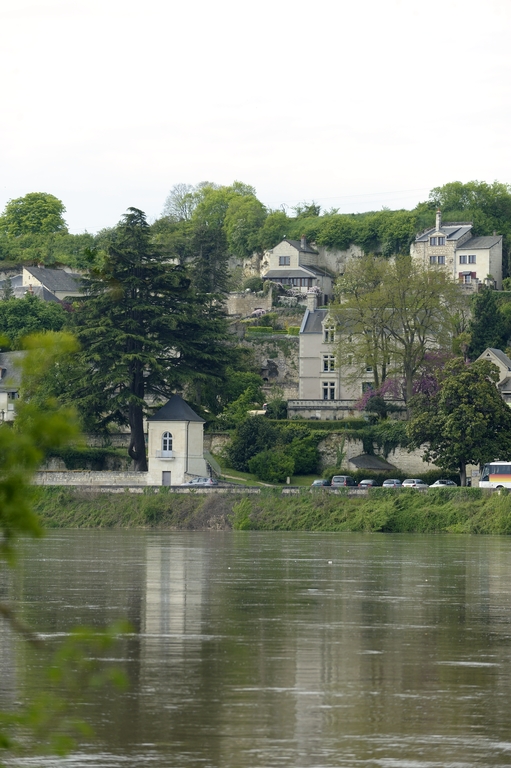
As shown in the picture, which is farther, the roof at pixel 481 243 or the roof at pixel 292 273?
the roof at pixel 292 273

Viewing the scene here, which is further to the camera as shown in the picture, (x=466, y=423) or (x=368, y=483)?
(x=368, y=483)

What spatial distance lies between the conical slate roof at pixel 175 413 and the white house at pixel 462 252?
38.7 meters

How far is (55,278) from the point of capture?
11369 centimetres

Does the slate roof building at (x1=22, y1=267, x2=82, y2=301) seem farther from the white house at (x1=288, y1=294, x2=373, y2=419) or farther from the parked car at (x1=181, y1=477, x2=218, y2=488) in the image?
the parked car at (x1=181, y1=477, x2=218, y2=488)

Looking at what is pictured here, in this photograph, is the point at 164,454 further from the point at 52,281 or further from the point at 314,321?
the point at 52,281

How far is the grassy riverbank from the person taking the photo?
56.3 metres

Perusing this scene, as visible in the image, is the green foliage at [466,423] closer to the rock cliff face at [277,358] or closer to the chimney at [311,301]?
the rock cliff face at [277,358]

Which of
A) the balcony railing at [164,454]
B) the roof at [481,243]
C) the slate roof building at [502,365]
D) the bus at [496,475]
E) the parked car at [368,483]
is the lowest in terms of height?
the parked car at [368,483]

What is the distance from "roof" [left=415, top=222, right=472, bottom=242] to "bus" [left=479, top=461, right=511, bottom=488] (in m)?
47.2

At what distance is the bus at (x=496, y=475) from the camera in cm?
6016

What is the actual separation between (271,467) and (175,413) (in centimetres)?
647

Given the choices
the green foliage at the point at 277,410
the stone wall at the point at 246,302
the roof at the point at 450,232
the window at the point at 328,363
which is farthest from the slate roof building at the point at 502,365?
the stone wall at the point at 246,302

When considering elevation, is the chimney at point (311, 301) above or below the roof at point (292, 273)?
below

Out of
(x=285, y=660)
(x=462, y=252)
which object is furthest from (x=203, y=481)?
(x=462, y=252)
